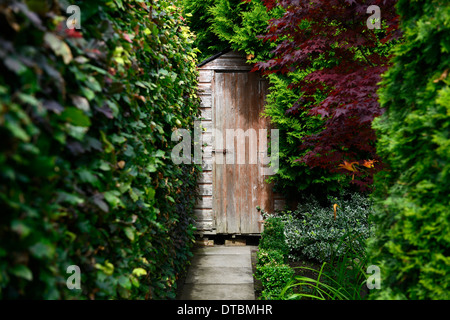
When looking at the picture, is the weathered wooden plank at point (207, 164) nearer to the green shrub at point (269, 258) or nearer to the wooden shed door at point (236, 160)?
the wooden shed door at point (236, 160)

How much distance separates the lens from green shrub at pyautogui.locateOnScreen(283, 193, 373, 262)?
396 cm

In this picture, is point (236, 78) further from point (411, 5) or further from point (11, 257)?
point (11, 257)

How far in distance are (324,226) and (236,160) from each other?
5.52 ft

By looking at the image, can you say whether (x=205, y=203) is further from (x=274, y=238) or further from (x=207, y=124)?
(x=274, y=238)

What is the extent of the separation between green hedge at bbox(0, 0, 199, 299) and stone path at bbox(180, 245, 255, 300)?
1420mm

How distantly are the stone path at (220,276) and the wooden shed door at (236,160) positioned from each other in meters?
0.56

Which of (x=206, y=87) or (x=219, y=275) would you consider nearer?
(x=219, y=275)

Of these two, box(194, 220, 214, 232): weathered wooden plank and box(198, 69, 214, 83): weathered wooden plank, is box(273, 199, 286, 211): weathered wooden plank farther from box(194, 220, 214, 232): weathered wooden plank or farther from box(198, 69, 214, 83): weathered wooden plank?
box(198, 69, 214, 83): weathered wooden plank

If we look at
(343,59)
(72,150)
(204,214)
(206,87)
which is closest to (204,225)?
(204,214)

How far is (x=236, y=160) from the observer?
5215 millimetres

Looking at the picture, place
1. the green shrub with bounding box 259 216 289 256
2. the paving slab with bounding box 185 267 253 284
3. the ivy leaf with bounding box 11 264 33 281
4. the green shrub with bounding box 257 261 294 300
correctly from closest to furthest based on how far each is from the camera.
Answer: the ivy leaf with bounding box 11 264 33 281 → the green shrub with bounding box 257 261 294 300 → the paving slab with bounding box 185 267 253 284 → the green shrub with bounding box 259 216 289 256

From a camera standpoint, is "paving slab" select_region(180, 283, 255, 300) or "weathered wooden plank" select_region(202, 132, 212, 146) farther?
"weathered wooden plank" select_region(202, 132, 212, 146)

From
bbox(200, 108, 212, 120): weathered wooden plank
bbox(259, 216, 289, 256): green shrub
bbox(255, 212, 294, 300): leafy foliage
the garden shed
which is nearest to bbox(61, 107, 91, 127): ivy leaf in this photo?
bbox(255, 212, 294, 300): leafy foliage

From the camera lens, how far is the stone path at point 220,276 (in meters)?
3.22
